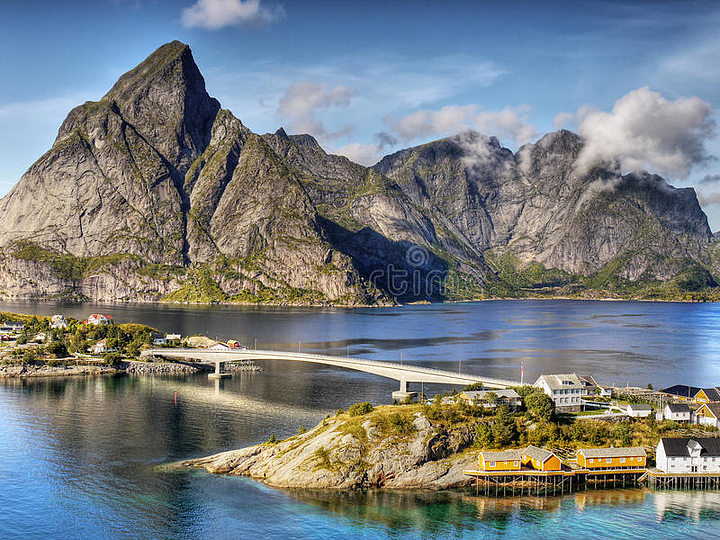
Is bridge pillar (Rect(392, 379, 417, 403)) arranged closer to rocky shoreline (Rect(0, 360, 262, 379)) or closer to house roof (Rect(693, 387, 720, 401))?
→ house roof (Rect(693, 387, 720, 401))

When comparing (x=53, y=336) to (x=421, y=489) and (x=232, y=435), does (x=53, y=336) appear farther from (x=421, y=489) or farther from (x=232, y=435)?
(x=421, y=489)

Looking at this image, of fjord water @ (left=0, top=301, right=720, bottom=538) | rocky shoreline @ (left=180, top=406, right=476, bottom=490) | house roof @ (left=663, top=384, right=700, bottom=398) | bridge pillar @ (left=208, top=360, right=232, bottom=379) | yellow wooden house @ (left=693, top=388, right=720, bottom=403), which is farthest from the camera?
bridge pillar @ (left=208, top=360, right=232, bottom=379)

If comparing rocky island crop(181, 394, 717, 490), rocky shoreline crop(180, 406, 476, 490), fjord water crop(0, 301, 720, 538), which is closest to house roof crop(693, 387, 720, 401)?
rocky island crop(181, 394, 717, 490)

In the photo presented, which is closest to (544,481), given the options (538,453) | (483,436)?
(538,453)

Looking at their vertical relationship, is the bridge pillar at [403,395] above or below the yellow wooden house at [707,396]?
below

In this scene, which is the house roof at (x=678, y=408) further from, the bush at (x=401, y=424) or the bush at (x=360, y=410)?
the bush at (x=360, y=410)

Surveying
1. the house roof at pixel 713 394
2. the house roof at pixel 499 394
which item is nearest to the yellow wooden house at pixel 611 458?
the house roof at pixel 499 394
